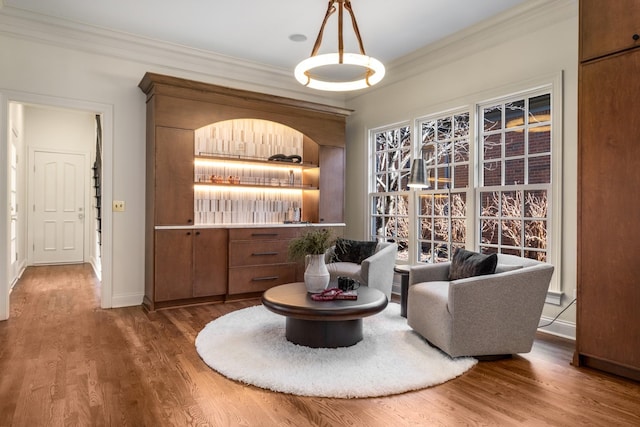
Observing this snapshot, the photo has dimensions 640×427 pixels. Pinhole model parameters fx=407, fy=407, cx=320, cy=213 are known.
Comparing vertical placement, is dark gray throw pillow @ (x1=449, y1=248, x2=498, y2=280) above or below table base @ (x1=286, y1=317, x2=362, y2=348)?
above

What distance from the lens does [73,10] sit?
12.8ft

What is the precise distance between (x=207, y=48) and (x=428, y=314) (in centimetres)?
385

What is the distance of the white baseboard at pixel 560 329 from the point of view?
11.3 ft

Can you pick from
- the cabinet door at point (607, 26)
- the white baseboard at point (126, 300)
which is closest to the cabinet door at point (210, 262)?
the white baseboard at point (126, 300)

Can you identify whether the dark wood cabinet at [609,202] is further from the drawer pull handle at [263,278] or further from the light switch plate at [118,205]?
the light switch plate at [118,205]

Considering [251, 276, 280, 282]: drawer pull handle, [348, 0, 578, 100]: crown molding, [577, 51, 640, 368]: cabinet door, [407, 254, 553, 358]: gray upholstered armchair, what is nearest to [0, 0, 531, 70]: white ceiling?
[348, 0, 578, 100]: crown molding

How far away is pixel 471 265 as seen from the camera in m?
3.25

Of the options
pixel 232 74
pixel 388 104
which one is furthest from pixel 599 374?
pixel 232 74

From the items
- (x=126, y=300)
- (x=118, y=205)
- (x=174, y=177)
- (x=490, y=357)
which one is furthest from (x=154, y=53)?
(x=490, y=357)

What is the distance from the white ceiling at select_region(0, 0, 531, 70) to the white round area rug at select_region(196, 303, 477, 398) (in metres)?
2.94

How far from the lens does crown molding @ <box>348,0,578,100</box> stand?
357cm

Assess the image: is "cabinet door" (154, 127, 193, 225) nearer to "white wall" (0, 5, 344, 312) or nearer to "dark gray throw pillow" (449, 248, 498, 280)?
"white wall" (0, 5, 344, 312)

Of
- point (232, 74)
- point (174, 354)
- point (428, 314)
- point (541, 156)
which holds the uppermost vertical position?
point (232, 74)

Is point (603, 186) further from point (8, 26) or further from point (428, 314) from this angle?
point (8, 26)
